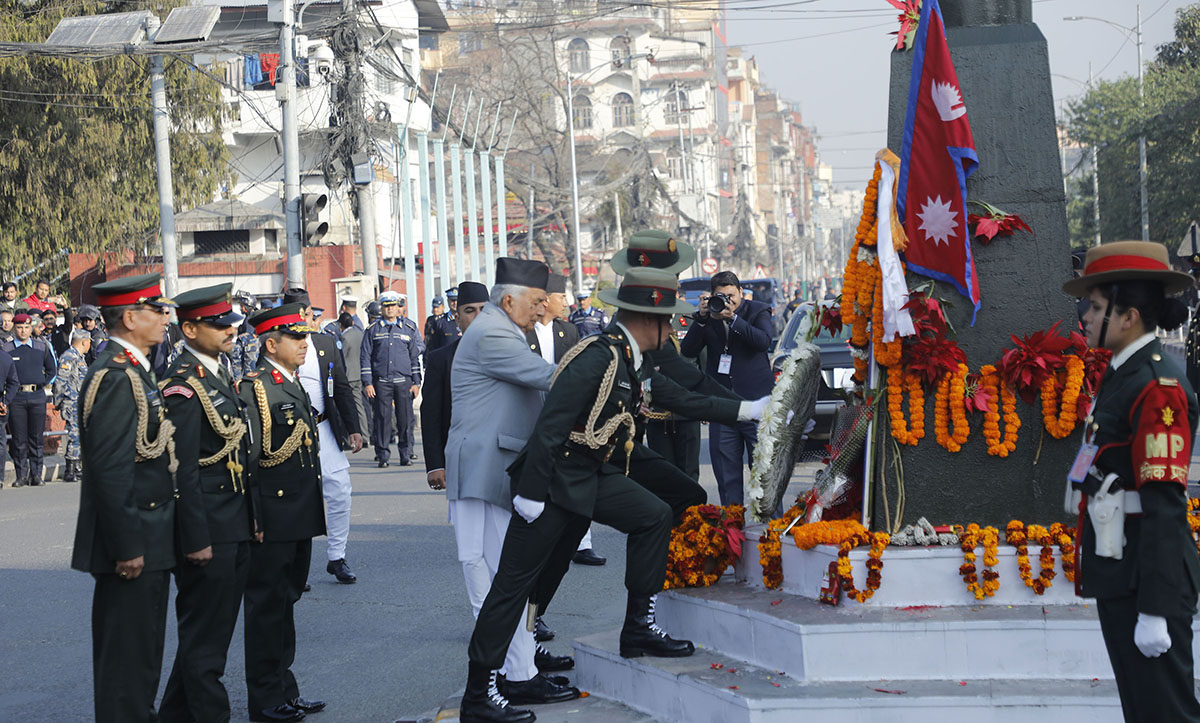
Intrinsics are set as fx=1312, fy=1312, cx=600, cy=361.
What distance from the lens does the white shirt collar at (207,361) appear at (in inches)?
228

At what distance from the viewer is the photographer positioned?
1024cm

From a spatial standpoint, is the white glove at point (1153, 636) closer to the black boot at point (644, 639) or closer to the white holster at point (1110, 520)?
the white holster at point (1110, 520)

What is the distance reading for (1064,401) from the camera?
5969 millimetres

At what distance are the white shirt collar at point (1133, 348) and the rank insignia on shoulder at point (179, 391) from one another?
365cm

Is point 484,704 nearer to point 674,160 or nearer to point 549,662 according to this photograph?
point 549,662

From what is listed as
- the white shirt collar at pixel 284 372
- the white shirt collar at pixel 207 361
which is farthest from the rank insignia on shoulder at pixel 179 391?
the white shirt collar at pixel 284 372

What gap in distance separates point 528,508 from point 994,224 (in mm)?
2535

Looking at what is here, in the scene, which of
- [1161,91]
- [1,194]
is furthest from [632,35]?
[1,194]

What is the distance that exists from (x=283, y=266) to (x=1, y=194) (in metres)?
7.97

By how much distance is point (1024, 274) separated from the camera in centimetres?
613

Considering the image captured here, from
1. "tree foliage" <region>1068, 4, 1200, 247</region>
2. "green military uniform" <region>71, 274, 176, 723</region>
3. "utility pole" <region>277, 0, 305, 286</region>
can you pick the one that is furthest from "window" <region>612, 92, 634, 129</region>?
"green military uniform" <region>71, 274, 176, 723</region>

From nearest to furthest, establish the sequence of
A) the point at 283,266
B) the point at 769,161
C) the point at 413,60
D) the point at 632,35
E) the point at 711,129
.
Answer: the point at 283,266 < the point at 413,60 < the point at 632,35 < the point at 711,129 < the point at 769,161

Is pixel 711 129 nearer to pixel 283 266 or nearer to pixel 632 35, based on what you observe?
pixel 632 35

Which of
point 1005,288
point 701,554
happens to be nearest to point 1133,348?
point 1005,288
